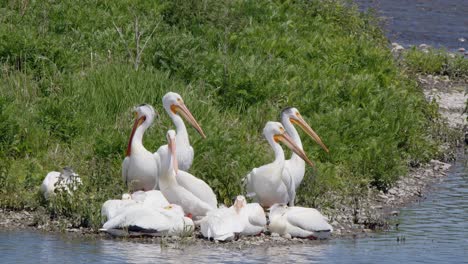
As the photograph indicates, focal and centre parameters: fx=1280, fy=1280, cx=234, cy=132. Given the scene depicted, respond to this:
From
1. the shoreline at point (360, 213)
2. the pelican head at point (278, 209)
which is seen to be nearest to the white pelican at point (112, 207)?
the shoreline at point (360, 213)

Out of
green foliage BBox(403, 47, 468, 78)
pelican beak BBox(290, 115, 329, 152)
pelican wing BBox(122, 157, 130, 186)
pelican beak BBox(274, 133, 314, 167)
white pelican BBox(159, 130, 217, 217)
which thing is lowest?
white pelican BBox(159, 130, 217, 217)

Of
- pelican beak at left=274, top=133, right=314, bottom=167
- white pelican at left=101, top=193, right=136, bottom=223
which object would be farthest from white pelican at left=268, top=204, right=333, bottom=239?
white pelican at left=101, top=193, right=136, bottom=223

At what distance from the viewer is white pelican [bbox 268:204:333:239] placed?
11.6 meters

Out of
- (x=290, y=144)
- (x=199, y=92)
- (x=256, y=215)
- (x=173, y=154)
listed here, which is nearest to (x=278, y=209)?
(x=256, y=215)

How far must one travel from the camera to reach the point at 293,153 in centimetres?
1316

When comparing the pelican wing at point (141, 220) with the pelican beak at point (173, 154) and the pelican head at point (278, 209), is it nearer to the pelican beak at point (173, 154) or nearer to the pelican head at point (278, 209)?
the pelican beak at point (173, 154)

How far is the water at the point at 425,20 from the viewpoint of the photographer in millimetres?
25578

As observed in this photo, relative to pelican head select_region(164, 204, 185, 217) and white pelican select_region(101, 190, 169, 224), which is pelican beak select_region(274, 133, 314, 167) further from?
pelican head select_region(164, 204, 185, 217)

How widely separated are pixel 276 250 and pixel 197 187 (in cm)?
113

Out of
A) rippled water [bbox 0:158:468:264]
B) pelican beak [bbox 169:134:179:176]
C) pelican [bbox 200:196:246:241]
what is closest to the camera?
rippled water [bbox 0:158:468:264]

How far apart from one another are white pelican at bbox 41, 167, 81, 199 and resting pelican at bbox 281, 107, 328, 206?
2.04 meters

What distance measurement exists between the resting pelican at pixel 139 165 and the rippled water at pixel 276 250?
1.24 meters

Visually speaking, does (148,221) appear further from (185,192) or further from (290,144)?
(290,144)

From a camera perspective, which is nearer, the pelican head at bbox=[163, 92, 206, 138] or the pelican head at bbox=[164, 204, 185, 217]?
the pelican head at bbox=[164, 204, 185, 217]
